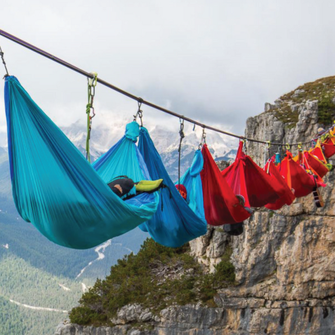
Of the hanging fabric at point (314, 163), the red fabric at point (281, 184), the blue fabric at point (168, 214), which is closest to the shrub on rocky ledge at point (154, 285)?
the hanging fabric at point (314, 163)

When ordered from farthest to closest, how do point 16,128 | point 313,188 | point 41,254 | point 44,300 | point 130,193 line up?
point 41,254
point 44,300
point 313,188
point 130,193
point 16,128

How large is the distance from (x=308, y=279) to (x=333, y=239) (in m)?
1.92

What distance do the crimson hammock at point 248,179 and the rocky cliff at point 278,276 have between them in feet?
30.2

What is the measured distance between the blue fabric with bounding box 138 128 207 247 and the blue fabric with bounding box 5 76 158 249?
1359mm

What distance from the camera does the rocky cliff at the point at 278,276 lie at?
1372cm

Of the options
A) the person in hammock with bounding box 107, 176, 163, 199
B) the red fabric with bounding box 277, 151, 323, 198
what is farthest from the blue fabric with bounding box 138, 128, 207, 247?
the red fabric with bounding box 277, 151, 323, 198

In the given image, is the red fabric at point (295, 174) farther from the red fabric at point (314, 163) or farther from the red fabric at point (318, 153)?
the red fabric at point (318, 153)

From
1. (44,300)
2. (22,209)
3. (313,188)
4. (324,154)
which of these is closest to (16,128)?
(22,209)

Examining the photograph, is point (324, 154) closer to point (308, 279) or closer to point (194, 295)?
point (308, 279)

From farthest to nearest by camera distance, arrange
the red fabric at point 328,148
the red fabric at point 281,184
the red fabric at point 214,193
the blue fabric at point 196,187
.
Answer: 1. the red fabric at point 328,148
2. the red fabric at point 281,184
3. the red fabric at point 214,193
4. the blue fabric at point 196,187

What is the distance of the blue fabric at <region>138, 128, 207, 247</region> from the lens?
12.6 ft

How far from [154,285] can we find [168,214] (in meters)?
13.8

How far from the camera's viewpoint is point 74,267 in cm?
14438

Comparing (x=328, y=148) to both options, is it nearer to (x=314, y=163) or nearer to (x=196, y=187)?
(x=314, y=163)
